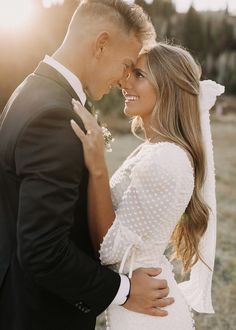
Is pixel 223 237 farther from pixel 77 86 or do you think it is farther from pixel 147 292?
pixel 77 86

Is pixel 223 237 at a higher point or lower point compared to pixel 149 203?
lower

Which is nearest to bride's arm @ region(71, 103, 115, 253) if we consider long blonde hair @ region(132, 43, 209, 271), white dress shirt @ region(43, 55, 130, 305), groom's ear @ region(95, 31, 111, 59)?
white dress shirt @ region(43, 55, 130, 305)

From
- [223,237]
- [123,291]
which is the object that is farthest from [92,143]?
[223,237]

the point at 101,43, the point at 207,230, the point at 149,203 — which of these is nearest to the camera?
the point at 101,43

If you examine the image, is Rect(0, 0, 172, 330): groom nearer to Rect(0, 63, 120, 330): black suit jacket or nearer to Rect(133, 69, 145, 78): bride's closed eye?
Rect(0, 63, 120, 330): black suit jacket

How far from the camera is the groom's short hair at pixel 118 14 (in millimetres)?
2650

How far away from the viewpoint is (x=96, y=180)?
2.48 m

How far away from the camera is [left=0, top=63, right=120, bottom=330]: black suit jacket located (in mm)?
2148

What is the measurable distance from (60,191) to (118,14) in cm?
98

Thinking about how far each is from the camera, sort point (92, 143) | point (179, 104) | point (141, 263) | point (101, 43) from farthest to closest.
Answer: point (179, 104), point (141, 263), point (101, 43), point (92, 143)

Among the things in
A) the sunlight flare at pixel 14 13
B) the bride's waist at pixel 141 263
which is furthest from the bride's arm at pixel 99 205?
the sunlight flare at pixel 14 13

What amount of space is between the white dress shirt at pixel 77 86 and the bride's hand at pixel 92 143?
0.15m

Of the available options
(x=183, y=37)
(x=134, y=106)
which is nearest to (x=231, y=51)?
(x=183, y=37)

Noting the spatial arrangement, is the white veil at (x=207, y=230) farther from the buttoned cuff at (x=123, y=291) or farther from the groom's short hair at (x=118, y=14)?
the buttoned cuff at (x=123, y=291)
